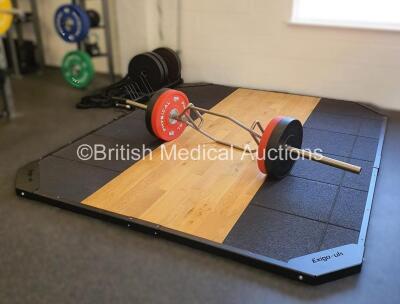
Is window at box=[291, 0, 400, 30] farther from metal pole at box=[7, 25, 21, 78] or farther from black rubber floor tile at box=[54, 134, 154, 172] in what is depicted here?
metal pole at box=[7, 25, 21, 78]

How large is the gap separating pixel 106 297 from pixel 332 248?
92 centimetres

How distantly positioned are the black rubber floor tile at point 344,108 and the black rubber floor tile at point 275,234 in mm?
1556

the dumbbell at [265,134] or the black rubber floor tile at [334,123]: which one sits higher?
the dumbbell at [265,134]

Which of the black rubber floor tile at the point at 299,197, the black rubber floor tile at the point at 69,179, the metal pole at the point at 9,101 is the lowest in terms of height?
the black rubber floor tile at the point at 299,197

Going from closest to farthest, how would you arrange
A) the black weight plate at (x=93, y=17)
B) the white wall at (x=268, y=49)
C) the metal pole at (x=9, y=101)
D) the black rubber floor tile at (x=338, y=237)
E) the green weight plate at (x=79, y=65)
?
1. the black rubber floor tile at (x=338, y=237)
2. the metal pole at (x=9, y=101)
3. the green weight plate at (x=79, y=65)
4. the white wall at (x=268, y=49)
5. the black weight plate at (x=93, y=17)

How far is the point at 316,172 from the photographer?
2.25 m

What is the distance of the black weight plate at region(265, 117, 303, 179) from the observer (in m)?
1.91

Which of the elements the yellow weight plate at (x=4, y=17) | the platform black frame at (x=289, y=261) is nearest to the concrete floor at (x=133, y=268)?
the platform black frame at (x=289, y=261)

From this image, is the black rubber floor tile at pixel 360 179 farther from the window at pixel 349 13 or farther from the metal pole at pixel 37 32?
the metal pole at pixel 37 32

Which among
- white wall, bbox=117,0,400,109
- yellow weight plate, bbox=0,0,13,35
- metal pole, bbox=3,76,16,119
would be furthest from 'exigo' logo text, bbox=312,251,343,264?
yellow weight plate, bbox=0,0,13,35

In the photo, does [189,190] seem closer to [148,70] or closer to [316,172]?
[316,172]

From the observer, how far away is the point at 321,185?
212 cm

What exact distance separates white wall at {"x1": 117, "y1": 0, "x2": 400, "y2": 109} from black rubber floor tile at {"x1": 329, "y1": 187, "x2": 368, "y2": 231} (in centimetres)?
155

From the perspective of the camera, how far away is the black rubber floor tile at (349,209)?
183 cm
